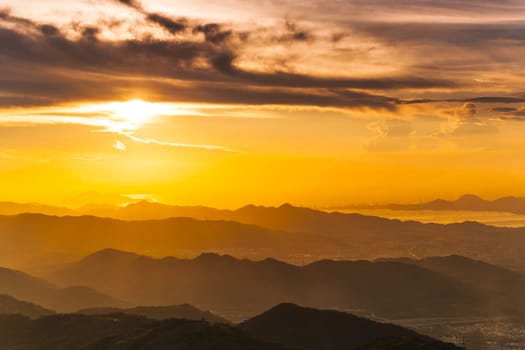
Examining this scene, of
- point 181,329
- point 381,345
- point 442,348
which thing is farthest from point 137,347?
point 442,348

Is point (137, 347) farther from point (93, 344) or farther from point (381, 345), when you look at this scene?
point (381, 345)

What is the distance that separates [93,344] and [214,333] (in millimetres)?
31529

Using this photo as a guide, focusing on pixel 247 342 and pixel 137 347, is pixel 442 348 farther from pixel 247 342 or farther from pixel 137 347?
pixel 137 347

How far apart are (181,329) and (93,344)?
22034 mm

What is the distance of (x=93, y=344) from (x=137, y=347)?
1606cm

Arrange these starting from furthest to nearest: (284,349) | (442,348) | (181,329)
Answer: (181,329) < (284,349) < (442,348)

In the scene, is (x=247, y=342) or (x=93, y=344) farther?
(x=93, y=344)

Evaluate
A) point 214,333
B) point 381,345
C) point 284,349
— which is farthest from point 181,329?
point 381,345

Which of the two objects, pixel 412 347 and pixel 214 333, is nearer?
pixel 412 347

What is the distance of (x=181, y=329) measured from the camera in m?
196

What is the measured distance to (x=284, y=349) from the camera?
179 m

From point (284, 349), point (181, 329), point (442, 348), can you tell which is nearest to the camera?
point (442, 348)

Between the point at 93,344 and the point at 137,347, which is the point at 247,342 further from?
the point at 93,344

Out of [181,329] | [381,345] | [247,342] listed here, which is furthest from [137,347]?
[381,345]
